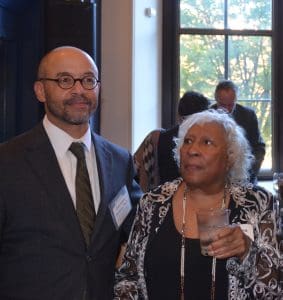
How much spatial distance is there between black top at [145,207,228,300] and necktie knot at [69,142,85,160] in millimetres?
371

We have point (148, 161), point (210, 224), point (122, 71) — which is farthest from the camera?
point (122, 71)

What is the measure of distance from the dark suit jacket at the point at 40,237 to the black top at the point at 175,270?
0.57 feet

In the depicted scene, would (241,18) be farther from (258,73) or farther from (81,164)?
(81,164)

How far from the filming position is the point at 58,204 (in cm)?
183

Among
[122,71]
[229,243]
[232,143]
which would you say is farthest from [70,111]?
[122,71]

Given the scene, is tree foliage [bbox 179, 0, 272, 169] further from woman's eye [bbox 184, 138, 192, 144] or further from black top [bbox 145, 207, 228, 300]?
black top [bbox 145, 207, 228, 300]

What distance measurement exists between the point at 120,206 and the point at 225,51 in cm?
445

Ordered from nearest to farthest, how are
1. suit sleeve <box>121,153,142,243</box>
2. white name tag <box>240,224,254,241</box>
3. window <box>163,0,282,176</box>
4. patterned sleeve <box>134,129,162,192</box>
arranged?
white name tag <box>240,224,254,241</box> → suit sleeve <box>121,153,142,243</box> → patterned sleeve <box>134,129,162,192</box> → window <box>163,0,282,176</box>

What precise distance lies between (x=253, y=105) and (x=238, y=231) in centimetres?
472

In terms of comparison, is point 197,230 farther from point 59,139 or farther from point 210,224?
point 59,139

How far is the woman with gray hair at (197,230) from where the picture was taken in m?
1.83

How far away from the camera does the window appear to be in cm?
612

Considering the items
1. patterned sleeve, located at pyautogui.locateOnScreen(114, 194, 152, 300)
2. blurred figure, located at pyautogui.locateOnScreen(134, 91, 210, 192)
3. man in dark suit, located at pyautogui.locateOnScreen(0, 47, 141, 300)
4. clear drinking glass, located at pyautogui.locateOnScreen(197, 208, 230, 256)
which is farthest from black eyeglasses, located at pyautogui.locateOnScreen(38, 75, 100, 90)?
blurred figure, located at pyautogui.locateOnScreen(134, 91, 210, 192)

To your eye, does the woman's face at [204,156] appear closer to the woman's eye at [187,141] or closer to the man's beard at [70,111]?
the woman's eye at [187,141]
